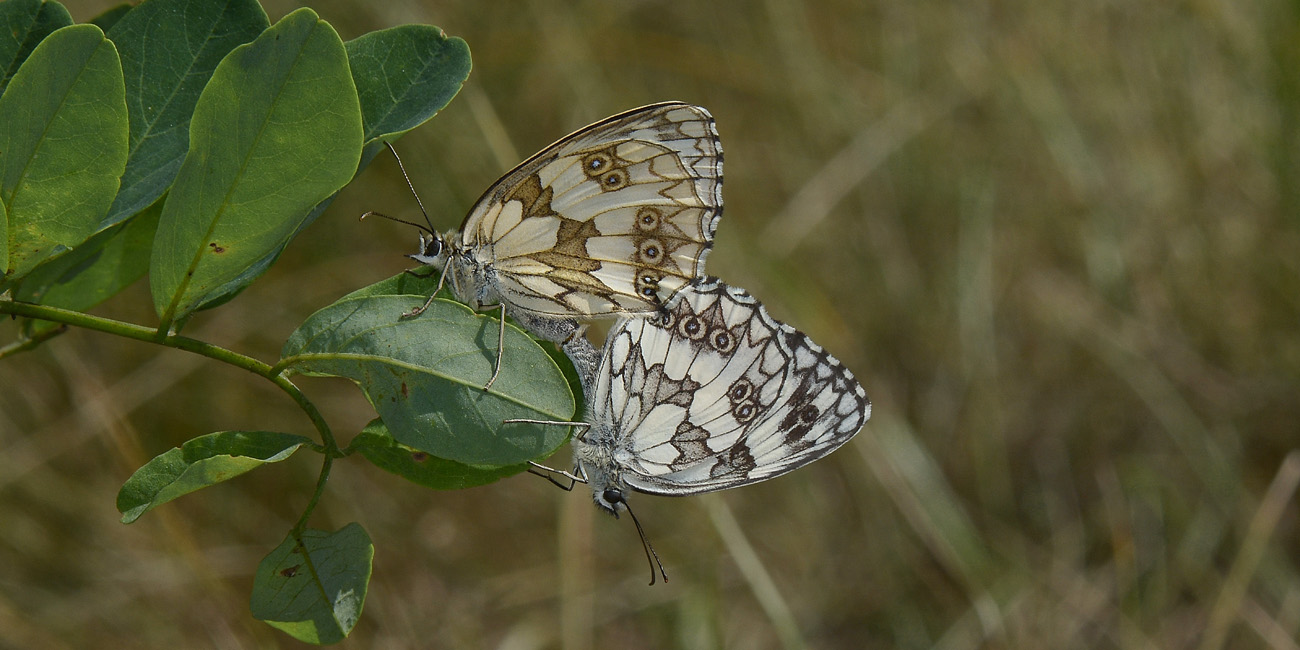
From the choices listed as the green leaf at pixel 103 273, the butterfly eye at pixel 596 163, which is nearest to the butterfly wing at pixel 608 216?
the butterfly eye at pixel 596 163

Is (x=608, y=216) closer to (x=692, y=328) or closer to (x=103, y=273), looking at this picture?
(x=692, y=328)

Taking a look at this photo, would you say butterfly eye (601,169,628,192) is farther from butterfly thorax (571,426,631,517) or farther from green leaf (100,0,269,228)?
green leaf (100,0,269,228)

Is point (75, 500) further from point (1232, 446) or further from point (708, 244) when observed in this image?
point (1232, 446)

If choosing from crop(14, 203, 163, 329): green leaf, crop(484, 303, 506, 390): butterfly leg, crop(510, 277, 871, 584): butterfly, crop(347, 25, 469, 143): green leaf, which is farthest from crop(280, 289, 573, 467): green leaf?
crop(510, 277, 871, 584): butterfly

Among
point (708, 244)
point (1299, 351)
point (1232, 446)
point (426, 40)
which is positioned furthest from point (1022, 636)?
point (426, 40)

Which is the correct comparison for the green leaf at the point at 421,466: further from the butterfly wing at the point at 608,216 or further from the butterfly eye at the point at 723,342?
the butterfly eye at the point at 723,342

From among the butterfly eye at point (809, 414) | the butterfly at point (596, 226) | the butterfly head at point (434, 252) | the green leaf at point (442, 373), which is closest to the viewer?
the green leaf at point (442, 373)
